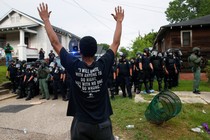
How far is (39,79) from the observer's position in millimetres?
11062

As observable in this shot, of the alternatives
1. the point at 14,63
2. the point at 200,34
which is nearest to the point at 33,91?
the point at 14,63

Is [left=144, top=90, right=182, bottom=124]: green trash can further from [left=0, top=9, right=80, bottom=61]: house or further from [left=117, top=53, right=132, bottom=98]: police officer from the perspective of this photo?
[left=0, top=9, right=80, bottom=61]: house

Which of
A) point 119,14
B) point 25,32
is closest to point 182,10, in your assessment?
point 25,32

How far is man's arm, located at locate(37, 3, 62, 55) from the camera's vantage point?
2357mm

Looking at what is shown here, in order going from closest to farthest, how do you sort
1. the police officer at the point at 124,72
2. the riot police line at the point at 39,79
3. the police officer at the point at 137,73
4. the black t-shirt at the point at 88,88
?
the black t-shirt at the point at 88,88 < the police officer at the point at 124,72 < the police officer at the point at 137,73 < the riot police line at the point at 39,79

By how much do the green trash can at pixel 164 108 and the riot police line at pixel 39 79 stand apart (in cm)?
556

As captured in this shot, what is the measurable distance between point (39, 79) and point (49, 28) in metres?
9.11

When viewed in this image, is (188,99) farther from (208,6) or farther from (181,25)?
(208,6)

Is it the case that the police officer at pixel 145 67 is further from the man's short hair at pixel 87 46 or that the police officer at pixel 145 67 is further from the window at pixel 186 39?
the window at pixel 186 39

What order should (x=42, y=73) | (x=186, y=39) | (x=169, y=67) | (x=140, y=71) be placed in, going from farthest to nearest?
(x=186, y=39), (x=169, y=67), (x=42, y=73), (x=140, y=71)

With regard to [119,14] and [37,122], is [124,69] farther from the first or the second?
[119,14]

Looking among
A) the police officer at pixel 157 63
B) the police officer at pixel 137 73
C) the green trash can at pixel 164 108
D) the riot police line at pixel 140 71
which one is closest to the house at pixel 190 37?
the riot police line at pixel 140 71

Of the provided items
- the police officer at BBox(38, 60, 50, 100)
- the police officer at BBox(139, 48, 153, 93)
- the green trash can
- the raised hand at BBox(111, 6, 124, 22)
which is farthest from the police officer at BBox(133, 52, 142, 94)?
the raised hand at BBox(111, 6, 124, 22)

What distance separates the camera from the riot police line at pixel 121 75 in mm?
9930
